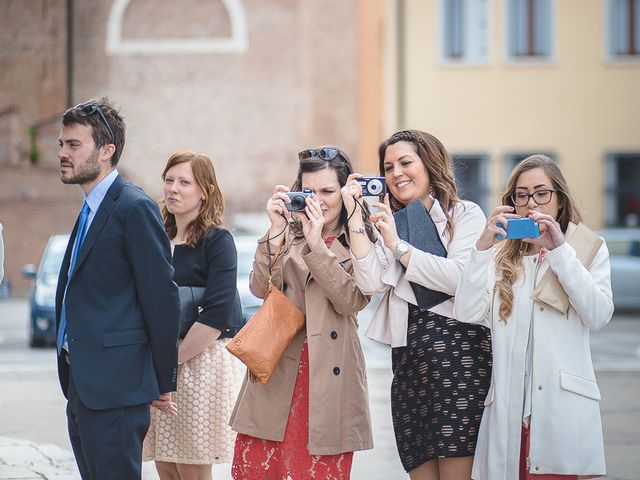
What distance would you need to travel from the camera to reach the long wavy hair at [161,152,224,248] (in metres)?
5.80

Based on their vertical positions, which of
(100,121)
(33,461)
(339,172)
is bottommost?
(33,461)

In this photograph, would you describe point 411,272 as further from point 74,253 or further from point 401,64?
point 401,64

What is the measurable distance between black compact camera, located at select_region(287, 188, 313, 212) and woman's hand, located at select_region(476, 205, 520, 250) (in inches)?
29.8

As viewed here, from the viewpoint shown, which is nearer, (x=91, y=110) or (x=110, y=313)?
(x=110, y=313)

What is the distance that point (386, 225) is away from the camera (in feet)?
16.0

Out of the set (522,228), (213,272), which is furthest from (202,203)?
(522,228)

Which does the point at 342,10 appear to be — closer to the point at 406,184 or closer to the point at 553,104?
the point at 553,104

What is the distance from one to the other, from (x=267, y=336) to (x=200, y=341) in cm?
96

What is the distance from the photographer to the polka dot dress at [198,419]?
5688mm

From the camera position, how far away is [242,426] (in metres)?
4.82

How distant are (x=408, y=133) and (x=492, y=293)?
822 mm

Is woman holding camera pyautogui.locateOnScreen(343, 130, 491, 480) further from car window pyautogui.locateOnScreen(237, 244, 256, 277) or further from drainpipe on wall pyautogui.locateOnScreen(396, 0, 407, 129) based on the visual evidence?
drainpipe on wall pyautogui.locateOnScreen(396, 0, 407, 129)

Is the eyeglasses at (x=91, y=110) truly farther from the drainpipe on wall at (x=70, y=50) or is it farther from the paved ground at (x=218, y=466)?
the drainpipe on wall at (x=70, y=50)

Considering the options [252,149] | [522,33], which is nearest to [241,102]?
[252,149]
